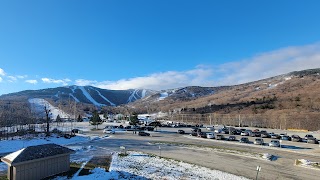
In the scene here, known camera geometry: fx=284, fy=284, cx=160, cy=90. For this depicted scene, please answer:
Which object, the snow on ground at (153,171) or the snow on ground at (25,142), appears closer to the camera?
the snow on ground at (153,171)

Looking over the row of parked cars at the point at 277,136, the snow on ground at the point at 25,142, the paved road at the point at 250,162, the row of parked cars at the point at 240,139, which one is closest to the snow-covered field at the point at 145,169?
the paved road at the point at 250,162

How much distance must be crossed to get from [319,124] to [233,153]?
202ft

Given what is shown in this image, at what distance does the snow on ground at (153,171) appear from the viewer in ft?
96.3

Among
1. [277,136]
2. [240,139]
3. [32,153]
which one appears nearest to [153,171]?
[32,153]

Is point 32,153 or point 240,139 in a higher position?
point 32,153

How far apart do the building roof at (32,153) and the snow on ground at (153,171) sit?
2.78 m

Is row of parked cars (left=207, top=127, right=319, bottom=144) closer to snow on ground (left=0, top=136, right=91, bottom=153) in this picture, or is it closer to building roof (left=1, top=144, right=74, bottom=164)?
snow on ground (left=0, top=136, right=91, bottom=153)

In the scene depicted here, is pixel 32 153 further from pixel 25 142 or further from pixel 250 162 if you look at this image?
pixel 25 142

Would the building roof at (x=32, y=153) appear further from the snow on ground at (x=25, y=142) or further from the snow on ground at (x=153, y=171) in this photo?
the snow on ground at (x=25, y=142)

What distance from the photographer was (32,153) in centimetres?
2692

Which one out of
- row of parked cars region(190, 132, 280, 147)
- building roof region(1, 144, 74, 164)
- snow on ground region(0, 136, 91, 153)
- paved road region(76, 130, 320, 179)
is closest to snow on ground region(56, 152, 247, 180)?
paved road region(76, 130, 320, 179)

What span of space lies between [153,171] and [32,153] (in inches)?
502

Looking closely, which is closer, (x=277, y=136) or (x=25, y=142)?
(x=25, y=142)

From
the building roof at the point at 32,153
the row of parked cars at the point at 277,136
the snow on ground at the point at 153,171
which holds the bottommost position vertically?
the row of parked cars at the point at 277,136
